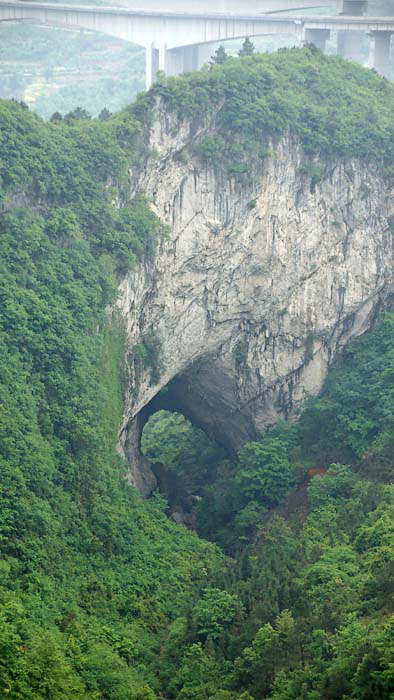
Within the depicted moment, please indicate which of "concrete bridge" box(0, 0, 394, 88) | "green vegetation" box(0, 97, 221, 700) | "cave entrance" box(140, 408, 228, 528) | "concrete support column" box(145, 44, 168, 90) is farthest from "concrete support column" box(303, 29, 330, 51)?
"cave entrance" box(140, 408, 228, 528)

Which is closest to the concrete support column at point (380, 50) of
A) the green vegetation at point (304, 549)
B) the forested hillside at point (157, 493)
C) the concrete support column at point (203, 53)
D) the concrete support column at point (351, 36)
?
the concrete support column at point (351, 36)

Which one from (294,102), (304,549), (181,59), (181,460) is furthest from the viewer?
(181,59)

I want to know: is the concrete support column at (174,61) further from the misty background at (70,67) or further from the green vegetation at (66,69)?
the green vegetation at (66,69)

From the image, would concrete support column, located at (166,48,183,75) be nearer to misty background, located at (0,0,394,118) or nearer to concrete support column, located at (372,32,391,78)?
concrete support column, located at (372,32,391,78)

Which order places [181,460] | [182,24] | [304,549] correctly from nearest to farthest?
[304,549]
[181,460]
[182,24]

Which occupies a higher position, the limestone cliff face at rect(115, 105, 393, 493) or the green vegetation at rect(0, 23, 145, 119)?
the green vegetation at rect(0, 23, 145, 119)

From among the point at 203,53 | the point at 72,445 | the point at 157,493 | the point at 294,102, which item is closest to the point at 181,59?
the point at 203,53

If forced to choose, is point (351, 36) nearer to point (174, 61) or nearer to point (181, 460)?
point (174, 61)
